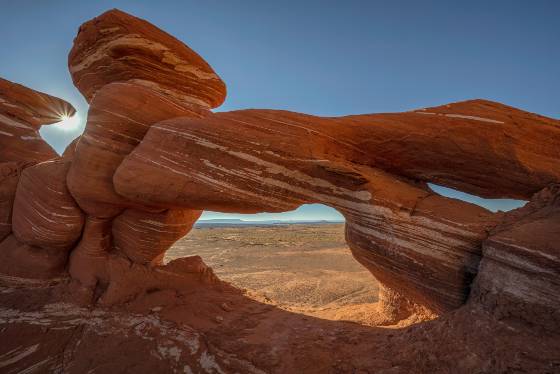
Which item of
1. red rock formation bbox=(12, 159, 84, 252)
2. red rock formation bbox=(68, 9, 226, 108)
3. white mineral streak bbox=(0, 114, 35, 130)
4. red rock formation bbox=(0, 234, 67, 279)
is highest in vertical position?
red rock formation bbox=(68, 9, 226, 108)

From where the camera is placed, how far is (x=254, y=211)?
508 centimetres

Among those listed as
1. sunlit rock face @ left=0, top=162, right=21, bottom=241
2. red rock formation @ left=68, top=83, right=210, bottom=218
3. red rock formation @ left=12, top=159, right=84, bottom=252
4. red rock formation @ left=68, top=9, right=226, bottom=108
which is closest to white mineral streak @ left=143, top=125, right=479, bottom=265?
red rock formation @ left=68, top=83, right=210, bottom=218

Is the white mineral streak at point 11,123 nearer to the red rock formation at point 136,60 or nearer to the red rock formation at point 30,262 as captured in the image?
the red rock formation at point 136,60

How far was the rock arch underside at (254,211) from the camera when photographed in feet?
10.2

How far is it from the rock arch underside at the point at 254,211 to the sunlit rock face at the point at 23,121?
120cm

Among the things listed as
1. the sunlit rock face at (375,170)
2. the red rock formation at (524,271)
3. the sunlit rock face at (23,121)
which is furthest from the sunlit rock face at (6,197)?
the red rock formation at (524,271)

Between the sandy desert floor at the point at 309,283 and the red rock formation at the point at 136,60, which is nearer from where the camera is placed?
the red rock formation at the point at 136,60

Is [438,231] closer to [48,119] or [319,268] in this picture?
[319,268]

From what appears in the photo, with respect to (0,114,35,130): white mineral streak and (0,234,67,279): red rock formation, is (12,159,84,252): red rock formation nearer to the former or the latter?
(0,234,67,279): red rock formation

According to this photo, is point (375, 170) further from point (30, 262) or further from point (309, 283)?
point (30, 262)

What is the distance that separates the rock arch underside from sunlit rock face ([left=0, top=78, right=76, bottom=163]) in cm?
120

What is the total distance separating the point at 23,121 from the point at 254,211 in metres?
9.44

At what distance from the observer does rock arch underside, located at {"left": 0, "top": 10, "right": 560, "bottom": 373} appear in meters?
3.10

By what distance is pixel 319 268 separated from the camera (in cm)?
1373
